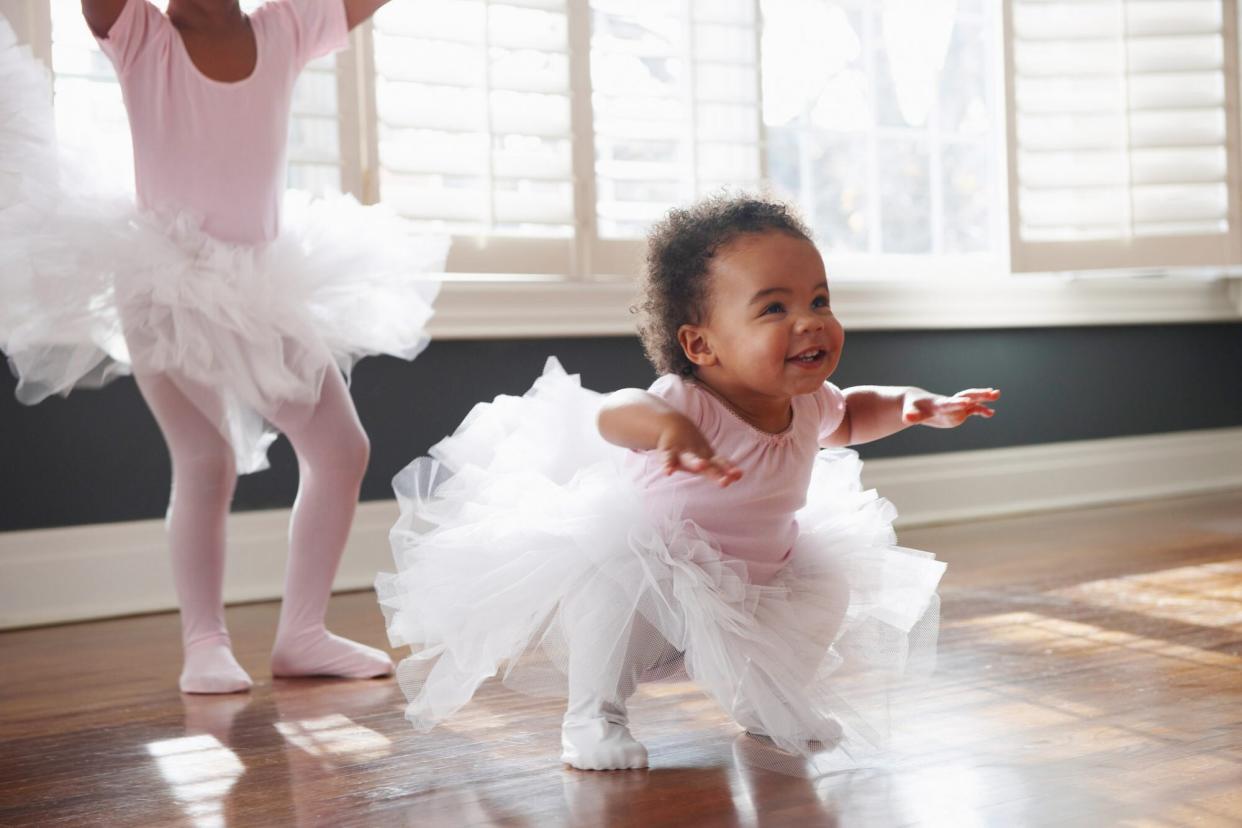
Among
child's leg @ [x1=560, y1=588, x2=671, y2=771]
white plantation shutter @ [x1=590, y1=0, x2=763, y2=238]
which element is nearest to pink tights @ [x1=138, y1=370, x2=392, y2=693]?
child's leg @ [x1=560, y1=588, x2=671, y2=771]

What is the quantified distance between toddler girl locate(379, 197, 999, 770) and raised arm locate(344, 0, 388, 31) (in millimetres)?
819

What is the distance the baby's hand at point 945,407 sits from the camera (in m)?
1.52

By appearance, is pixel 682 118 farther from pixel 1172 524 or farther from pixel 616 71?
pixel 1172 524

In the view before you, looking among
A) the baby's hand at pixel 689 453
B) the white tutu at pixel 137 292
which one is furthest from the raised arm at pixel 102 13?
the baby's hand at pixel 689 453

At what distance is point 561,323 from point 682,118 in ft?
1.80

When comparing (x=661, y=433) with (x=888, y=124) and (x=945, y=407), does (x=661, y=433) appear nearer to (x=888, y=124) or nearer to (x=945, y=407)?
(x=945, y=407)

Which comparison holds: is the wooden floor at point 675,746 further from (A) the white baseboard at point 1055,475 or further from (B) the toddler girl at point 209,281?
(A) the white baseboard at point 1055,475

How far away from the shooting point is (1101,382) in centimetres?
396

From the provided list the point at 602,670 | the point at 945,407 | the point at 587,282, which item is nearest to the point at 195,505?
the point at 602,670

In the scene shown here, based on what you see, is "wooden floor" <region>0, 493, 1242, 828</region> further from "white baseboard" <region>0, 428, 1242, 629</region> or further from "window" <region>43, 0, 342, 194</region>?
"window" <region>43, 0, 342, 194</region>

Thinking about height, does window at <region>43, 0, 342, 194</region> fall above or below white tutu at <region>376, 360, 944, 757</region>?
above

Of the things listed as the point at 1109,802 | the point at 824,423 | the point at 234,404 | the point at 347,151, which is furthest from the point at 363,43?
the point at 1109,802

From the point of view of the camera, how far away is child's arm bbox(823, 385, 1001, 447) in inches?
60.3

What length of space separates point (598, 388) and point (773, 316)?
5.56 feet
